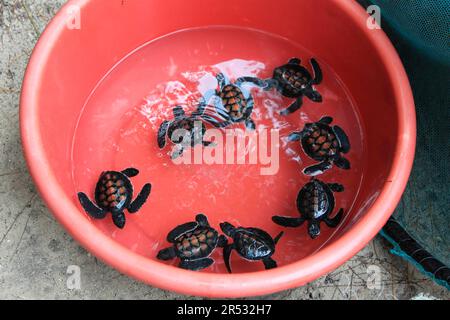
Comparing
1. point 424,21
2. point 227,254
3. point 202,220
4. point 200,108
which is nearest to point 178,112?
point 200,108

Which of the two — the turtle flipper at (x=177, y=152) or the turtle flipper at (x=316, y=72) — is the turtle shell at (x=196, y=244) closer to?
the turtle flipper at (x=177, y=152)

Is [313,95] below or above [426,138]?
above

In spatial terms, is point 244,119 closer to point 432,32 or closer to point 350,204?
point 350,204

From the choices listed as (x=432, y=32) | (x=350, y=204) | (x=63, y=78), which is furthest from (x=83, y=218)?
(x=432, y=32)

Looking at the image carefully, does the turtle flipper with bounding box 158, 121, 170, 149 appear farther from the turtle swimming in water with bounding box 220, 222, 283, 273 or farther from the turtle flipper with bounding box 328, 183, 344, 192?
the turtle flipper with bounding box 328, 183, 344, 192

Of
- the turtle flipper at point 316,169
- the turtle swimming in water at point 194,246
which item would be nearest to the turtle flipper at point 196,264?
the turtle swimming in water at point 194,246

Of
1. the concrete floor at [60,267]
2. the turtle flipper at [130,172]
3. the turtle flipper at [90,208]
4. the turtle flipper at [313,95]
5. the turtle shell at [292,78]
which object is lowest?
the concrete floor at [60,267]

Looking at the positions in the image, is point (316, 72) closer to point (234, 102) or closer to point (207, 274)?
point (234, 102)

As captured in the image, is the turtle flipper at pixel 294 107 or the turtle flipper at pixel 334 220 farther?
the turtle flipper at pixel 294 107
